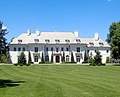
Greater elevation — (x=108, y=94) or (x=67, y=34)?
(x=67, y=34)

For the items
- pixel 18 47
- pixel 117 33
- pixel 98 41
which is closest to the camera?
pixel 117 33

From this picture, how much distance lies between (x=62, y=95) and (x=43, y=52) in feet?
252

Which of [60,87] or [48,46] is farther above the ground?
[48,46]

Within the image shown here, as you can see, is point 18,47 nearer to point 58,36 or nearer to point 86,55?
point 58,36

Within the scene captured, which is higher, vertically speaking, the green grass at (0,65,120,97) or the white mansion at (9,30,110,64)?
the white mansion at (9,30,110,64)

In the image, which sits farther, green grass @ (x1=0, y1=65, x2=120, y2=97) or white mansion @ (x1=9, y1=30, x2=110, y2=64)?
white mansion @ (x1=9, y1=30, x2=110, y2=64)

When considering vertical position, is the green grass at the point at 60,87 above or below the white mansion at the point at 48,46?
below

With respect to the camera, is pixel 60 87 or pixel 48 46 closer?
pixel 60 87

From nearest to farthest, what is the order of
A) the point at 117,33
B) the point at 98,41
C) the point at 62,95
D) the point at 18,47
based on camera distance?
the point at 62,95, the point at 117,33, the point at 18,47, the point at 98,41

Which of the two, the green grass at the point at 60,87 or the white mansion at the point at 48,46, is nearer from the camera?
the green grass at the point at 60,87

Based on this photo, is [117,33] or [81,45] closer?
[117,33]

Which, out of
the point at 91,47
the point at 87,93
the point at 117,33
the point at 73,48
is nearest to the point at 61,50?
the point at 73,48

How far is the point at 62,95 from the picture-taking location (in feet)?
54.0

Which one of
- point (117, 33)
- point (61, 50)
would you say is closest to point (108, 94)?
point (117, 33)
